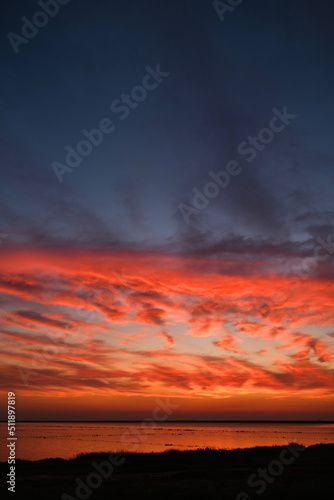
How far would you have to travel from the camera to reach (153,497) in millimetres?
21281

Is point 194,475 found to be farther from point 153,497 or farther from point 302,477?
point 153,497

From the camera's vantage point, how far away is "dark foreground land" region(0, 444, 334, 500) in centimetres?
2167

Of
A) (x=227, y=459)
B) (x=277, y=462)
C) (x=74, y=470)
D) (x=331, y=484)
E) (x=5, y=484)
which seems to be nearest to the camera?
(x=331, y=484)

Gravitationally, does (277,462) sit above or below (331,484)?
below

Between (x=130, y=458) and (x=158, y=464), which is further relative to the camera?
(x=130, y=458)

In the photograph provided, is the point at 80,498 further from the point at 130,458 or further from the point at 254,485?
the point at 130,458

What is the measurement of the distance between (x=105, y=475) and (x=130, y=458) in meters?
12.9

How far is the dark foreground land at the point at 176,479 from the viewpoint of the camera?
21672mm

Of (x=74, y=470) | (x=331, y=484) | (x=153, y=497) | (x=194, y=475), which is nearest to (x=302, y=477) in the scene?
(x=331, y=484)

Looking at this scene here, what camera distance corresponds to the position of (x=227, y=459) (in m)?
41.5

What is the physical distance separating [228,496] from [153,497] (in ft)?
12.9

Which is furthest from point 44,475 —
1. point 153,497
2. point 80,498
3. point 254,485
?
point 254,485

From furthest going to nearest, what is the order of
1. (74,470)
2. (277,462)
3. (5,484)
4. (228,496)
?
(277,462) → (74,470) → (5,484) → (228,496)

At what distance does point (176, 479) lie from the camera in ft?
92.3
